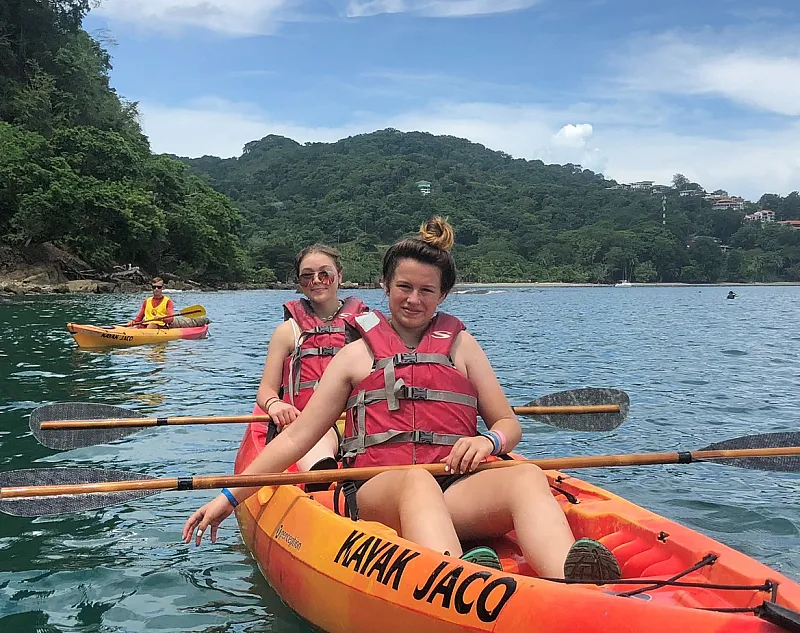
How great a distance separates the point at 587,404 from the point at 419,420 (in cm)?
223

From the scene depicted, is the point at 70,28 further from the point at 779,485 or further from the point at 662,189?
the point at 662,189

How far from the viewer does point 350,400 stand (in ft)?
11.5

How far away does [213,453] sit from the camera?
7.01m

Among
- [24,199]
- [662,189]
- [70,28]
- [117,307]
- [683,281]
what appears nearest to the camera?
[117,307]

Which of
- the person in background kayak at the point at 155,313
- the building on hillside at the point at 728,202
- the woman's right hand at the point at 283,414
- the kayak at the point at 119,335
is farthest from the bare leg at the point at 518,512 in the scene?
the building on hillside at the point at 728,202

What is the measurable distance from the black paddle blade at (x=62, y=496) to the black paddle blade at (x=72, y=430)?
149cm

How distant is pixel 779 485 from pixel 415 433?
13.6 feet

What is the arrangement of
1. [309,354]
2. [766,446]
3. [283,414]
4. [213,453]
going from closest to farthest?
[766,446] → [283,414] → [309,354] → [213,453]

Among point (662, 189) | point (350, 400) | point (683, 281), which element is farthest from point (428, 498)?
point (662, 189)

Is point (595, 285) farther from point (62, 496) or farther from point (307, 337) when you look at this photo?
point (62, 496)

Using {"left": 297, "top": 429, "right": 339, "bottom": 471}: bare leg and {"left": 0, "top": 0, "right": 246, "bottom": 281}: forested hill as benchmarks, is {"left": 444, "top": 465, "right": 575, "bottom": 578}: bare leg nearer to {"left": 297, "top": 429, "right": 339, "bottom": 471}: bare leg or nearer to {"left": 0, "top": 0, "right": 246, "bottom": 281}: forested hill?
{"left": 297, "top": 429, "right": 339, "bottom": 471}: bare leg

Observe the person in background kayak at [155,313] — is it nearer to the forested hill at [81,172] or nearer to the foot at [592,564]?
the foot at [592,564]

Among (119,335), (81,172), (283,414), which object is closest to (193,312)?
(119,335)

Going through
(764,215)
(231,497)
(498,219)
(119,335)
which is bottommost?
(119,335)
